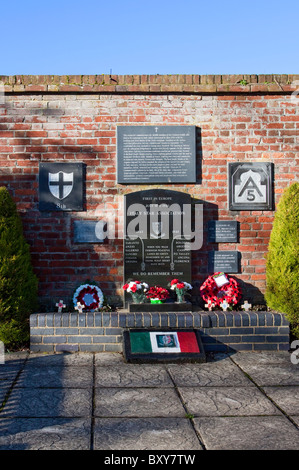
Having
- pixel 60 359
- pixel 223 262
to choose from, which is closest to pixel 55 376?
pixel 60 359

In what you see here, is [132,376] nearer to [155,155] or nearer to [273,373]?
[273,373]

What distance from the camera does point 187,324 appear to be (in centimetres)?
518

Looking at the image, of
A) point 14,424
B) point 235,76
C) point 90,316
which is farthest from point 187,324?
point 235,76

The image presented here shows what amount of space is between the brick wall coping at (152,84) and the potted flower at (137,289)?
248cm

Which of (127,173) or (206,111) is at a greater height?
(206,111)

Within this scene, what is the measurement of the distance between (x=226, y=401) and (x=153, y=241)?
8.44ft

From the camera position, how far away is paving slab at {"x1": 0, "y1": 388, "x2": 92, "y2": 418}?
336 cm

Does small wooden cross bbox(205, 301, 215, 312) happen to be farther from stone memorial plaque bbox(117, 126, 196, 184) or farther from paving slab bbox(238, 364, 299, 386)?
stone memorial plaque bbox(117, 126, 196, 184)

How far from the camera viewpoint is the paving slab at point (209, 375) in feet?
13.4

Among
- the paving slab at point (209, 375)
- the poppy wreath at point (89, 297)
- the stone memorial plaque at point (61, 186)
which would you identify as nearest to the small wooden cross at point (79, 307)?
the poppy wreath at point (89, 297)

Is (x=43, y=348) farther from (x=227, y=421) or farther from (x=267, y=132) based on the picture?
(x=267, y=132)

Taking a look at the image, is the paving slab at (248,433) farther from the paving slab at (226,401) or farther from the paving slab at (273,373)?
the paving slab at (273,373)

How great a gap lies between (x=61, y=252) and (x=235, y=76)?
3.23 metres

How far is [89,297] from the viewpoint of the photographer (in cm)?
586
